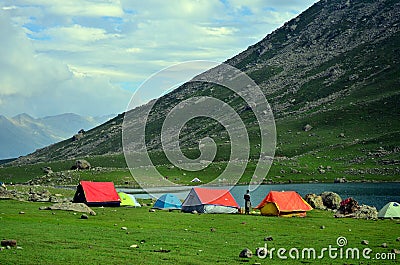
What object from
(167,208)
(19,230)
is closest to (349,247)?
(19,230)

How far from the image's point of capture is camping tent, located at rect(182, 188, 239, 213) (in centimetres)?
6056

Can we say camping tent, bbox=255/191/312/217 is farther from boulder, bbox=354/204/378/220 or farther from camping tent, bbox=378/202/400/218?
camping tent, bbox=378/202/400/218

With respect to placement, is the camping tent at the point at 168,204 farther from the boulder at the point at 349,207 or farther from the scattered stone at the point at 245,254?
the scattered stone at the point at 245,254

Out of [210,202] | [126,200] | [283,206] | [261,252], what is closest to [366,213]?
[283,206]

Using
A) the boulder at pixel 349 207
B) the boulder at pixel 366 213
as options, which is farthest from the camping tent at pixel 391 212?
the boulder at pixel 349 207

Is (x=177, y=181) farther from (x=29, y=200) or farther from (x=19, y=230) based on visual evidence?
(x=19, y=230)

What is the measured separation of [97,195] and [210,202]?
14337 mm

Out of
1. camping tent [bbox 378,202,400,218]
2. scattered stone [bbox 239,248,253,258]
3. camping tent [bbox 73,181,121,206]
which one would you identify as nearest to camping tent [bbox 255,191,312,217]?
camping tent [bbox 378,202,400,218]

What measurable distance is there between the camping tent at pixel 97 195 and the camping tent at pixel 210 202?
33.7ft

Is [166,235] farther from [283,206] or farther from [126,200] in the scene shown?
[126,200]

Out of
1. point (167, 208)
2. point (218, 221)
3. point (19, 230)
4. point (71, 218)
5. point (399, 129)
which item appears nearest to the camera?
point (19, 230)

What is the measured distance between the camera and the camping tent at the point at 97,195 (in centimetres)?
6550

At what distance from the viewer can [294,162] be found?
7003 inches

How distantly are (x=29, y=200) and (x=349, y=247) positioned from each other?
143 ft
